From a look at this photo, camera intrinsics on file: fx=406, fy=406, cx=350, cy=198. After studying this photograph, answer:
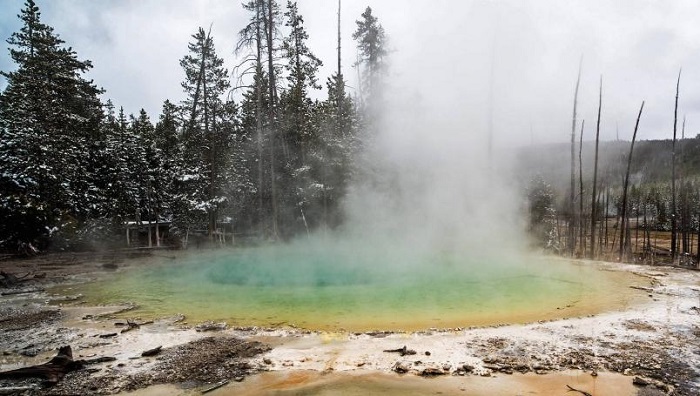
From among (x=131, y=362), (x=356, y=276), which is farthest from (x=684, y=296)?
(x=131, y=362)

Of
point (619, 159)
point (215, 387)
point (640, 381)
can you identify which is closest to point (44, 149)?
point (215, 387)

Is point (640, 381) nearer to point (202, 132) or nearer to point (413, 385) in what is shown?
point (413, 385)

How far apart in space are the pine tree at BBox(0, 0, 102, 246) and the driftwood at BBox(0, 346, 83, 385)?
→ 12.9m

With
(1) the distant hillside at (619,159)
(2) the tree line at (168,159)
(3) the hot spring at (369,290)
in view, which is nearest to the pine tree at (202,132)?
(2) the tree line at (168,159)

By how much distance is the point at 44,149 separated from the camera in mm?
15031

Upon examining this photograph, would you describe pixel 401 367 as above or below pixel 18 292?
above

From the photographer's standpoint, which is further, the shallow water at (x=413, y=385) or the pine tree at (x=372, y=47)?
the pine tree at (x=372, y=47)

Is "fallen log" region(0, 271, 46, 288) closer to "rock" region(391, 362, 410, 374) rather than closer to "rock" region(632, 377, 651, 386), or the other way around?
"rock" region(391, 362, 410, 374)

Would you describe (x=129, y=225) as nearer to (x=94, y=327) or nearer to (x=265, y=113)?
(x=265, y=113)

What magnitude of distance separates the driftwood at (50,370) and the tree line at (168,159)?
12.9 metres

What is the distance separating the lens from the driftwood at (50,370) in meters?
3.85

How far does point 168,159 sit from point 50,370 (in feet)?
60.5

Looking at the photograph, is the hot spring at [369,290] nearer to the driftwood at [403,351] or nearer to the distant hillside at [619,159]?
the driftwood at [403,351]

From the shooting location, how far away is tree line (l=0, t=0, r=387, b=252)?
49.5 feet
